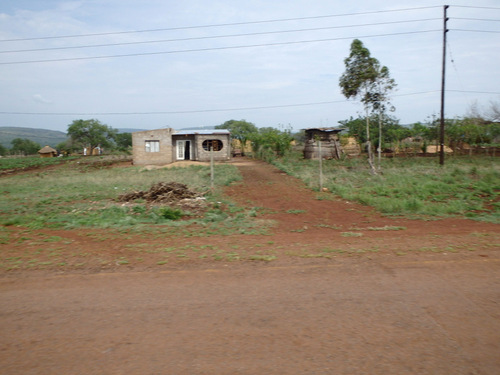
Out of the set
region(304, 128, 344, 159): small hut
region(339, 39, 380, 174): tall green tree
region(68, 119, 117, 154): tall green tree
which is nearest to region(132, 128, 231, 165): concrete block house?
region(304, 128, 344, 159): small hut

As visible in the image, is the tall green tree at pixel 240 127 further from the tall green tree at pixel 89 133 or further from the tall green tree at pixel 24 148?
the tall green tree at pixel 24 148

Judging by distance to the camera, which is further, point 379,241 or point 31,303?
point 379,241

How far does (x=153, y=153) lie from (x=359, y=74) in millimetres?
19666

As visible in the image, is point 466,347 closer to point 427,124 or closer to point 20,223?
point 20,223

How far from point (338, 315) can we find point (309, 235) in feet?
13.4

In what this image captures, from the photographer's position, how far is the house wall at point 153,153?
32.2 metres

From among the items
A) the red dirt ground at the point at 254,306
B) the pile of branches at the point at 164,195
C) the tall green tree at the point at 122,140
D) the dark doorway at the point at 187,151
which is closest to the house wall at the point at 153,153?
the dark doorway at the point at 187,151

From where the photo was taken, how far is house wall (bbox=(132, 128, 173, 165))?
1267 inches

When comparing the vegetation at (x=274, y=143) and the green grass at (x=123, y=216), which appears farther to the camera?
the vegetation at (x=274, y=143)

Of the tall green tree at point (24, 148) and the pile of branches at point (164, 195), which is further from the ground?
the tall green tree at point (24, 148)

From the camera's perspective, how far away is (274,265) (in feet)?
18.6

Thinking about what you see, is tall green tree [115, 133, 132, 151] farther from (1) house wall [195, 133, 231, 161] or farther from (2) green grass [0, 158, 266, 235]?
(2) green grass [0, 158, 266, 235]

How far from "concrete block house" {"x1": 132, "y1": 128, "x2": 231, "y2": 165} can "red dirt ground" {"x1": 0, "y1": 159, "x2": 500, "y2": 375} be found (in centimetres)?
2476

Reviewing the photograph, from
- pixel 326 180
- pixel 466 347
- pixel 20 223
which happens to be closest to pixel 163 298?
pixel 466 347
